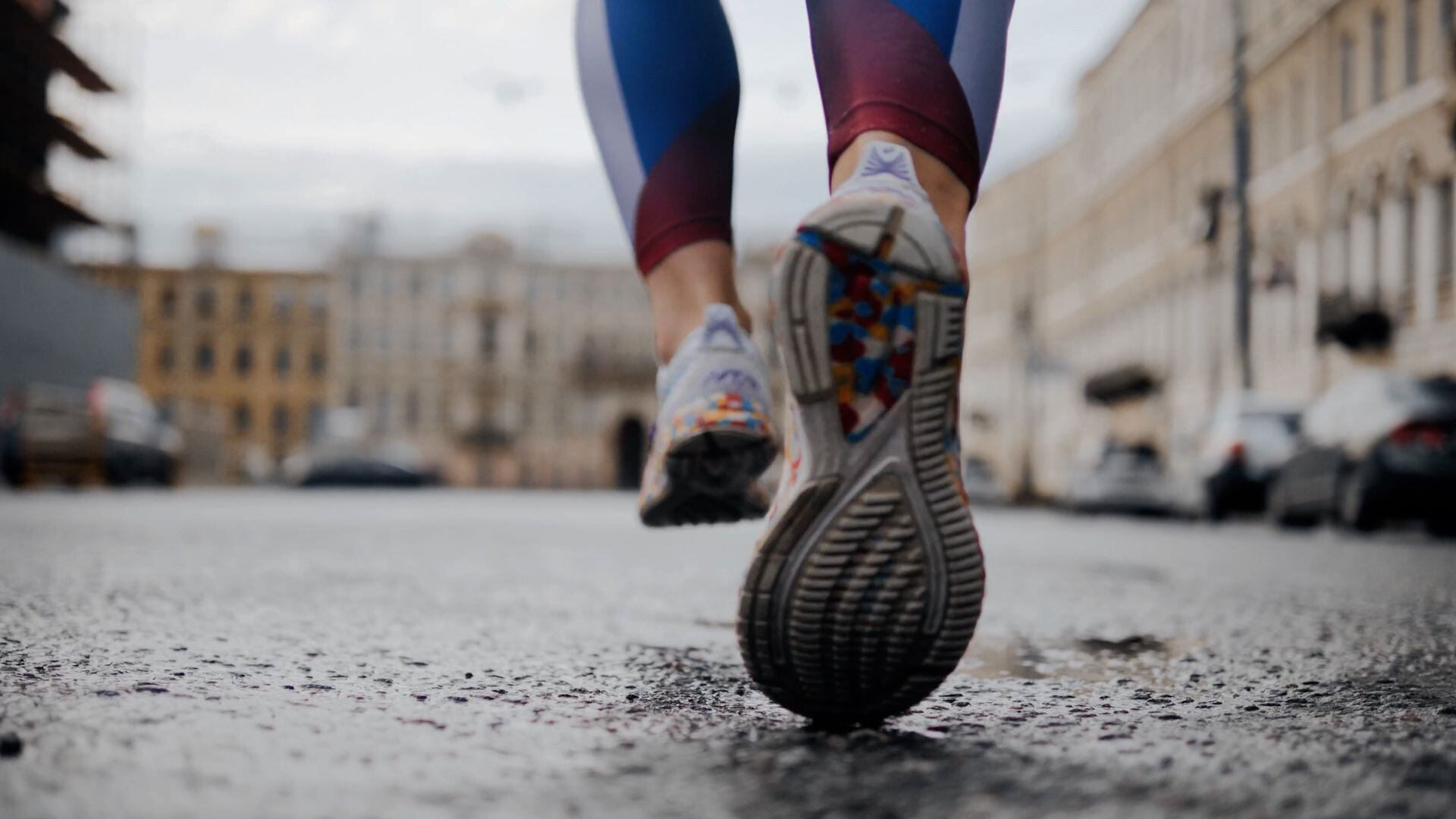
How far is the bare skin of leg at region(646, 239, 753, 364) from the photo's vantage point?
6.64 feet

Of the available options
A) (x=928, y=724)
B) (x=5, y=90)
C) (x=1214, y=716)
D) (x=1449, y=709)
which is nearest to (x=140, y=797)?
(x=928, y=724)

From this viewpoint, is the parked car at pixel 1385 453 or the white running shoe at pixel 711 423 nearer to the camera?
the white running shoe at pixel 711 423

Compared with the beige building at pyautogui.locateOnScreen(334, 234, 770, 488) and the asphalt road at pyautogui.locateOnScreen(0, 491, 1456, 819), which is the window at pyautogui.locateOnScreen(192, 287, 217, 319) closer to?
the beige building at pyautogui.locateOnScreen(334, 234, 770, 488)

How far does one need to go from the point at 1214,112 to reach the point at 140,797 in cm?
3269

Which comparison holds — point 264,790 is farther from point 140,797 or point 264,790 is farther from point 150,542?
point 150,542

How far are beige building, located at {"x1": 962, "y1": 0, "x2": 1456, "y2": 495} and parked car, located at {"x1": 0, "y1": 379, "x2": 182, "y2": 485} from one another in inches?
446

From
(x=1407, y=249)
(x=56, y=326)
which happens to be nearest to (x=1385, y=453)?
(x=1407, y=249)

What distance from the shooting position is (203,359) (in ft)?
211

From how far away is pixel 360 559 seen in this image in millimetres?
4016

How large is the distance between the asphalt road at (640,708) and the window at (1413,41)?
2070cm

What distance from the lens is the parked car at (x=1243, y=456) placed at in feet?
45.5

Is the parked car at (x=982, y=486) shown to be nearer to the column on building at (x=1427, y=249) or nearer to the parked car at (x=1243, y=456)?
the column on building at (x=1427, y=249)

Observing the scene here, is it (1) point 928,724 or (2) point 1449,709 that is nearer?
(1) point 928,724

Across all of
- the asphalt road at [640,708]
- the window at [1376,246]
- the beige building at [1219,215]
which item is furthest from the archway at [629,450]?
the asphalt road at [640,708]
